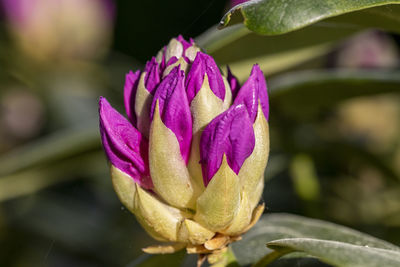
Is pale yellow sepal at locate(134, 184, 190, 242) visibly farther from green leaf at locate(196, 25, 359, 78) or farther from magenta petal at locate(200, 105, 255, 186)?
green leaf at locate(196, 25, 359, 78)

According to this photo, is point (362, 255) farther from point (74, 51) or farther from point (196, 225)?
point (74, 51)

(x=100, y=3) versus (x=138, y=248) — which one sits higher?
(x=100, y=3)

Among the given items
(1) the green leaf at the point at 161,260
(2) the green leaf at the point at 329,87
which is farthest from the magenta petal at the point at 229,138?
(2) the green leaf at the point at 329,87

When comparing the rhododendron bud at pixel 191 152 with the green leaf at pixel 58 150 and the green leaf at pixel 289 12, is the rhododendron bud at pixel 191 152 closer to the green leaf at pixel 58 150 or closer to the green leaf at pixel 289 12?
the green leaf at pixel 289 12

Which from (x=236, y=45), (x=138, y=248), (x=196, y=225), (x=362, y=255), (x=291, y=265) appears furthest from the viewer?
(x=138, y=248)

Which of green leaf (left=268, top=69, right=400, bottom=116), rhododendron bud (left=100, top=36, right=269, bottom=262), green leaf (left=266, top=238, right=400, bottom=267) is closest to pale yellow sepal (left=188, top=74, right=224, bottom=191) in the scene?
rhododendron bud (left=100, top=36, right=269, bottom=262)

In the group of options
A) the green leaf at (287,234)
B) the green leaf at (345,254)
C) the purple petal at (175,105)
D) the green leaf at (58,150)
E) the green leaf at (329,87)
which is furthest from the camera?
the green leaf at (58,150)

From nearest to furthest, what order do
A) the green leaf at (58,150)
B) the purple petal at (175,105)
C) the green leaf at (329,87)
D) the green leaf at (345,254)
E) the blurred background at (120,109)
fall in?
the green leaf at (345,254), the purple petal at (175,105), the green leaf at (329,87), the blurred background at (120,109), the green leaf at (58,150)

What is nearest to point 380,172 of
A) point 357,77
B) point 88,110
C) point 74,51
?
point 357,77
